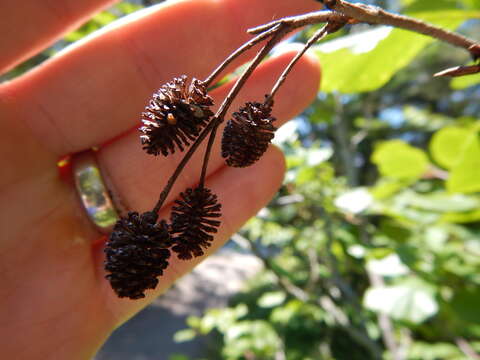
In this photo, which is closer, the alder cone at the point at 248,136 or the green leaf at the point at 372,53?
the alder cone at the point at 248,136

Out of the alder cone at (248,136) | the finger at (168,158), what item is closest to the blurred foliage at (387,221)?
the finger at (168,158)

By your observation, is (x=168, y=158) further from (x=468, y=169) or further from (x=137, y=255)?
(x=468, y=169)

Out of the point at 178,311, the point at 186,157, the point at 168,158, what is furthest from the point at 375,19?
the point at 178,311

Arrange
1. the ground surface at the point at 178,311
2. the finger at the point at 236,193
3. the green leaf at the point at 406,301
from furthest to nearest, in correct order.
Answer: the ground surface at the point at 178,311, the green leaf at the point at 406,301, the finger at the point at 236,193

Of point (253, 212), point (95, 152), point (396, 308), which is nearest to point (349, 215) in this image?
point (396, 308)

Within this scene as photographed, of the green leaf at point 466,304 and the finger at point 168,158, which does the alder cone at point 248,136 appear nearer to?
the finger at point 168,158

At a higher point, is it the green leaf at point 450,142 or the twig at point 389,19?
the twig at point 389,19

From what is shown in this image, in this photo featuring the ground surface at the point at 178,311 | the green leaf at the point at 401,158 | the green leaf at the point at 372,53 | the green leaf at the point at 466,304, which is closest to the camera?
the green leaf at the point at 372,53
